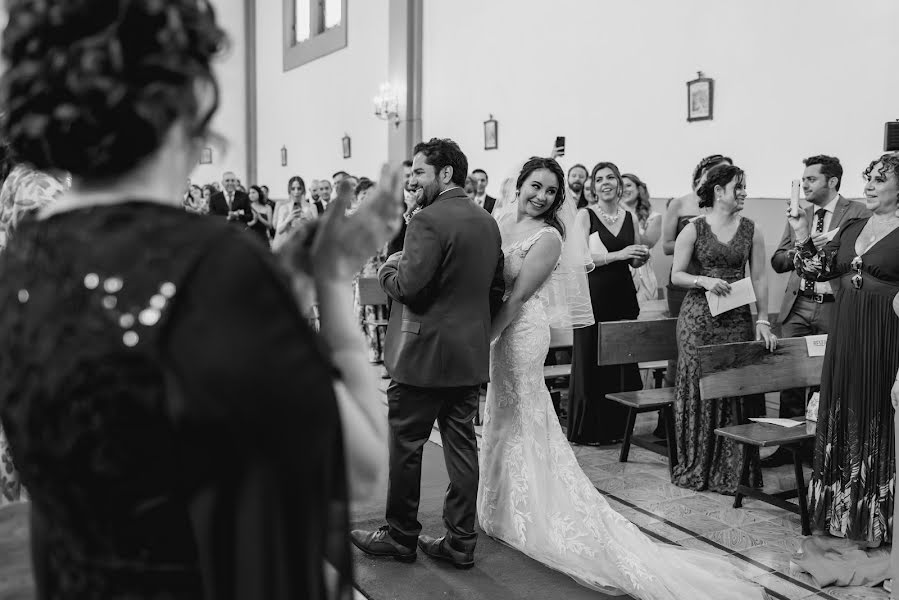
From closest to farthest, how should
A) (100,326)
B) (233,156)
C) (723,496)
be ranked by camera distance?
(100,326) → (723,496) → (233,156)

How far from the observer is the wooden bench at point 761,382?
13.0ft

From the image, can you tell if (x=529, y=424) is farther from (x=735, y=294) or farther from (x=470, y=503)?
(x=735, y=294)

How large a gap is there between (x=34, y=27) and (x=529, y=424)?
10.1 feet

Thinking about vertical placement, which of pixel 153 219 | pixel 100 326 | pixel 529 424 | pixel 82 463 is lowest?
pixel 529 424

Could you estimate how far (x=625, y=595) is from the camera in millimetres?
3195

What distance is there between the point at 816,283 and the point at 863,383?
1509mm

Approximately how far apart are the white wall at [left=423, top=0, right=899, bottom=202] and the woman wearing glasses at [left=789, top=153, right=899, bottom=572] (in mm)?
2598

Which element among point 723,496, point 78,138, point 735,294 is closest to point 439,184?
point 735,294

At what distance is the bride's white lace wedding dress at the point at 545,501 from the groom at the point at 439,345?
0.91 feet

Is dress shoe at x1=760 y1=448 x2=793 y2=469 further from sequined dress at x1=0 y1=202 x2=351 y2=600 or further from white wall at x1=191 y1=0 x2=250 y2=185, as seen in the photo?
white wall at x1=191 y1=0 x2=250 y2=185

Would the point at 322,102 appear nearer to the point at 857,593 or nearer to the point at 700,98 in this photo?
the point at 700,98

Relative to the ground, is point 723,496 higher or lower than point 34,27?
lower

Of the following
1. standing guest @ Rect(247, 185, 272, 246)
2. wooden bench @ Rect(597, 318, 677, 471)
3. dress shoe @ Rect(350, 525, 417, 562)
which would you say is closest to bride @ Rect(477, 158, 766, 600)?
dress shoe @ Rect(350, 525, 417, 562)

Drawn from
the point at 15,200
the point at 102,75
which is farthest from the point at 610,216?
the point at 102,75
